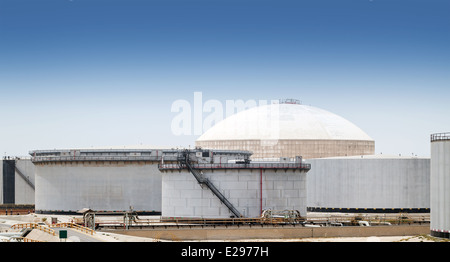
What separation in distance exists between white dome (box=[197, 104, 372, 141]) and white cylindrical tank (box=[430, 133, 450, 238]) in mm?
67931

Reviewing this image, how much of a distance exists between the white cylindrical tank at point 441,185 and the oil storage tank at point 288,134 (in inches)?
2589

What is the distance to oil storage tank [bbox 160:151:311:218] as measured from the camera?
218ft

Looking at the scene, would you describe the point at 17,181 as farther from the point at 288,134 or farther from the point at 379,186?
the point at 379,186

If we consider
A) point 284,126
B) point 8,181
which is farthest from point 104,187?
point 284,126

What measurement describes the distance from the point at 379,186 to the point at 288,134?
32438mm

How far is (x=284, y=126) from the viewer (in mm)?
129375

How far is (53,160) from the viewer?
93750 millimetres

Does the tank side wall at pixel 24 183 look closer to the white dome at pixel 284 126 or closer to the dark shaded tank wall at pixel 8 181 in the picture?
the dark shaded tank wall at pixel 8 181

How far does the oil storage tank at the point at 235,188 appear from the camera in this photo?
66312mm

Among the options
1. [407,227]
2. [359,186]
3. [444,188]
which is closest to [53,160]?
[359,186]

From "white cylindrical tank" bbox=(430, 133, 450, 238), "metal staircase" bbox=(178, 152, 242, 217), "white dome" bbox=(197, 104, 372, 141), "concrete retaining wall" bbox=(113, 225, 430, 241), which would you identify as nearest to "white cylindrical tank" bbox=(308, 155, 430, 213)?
"white dome" bbox=(197, 104, 372, 141)

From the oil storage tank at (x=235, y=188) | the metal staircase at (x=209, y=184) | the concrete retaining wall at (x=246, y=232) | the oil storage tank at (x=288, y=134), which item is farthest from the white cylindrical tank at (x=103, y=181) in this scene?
the oil storage tank at (x=288, y=134)
